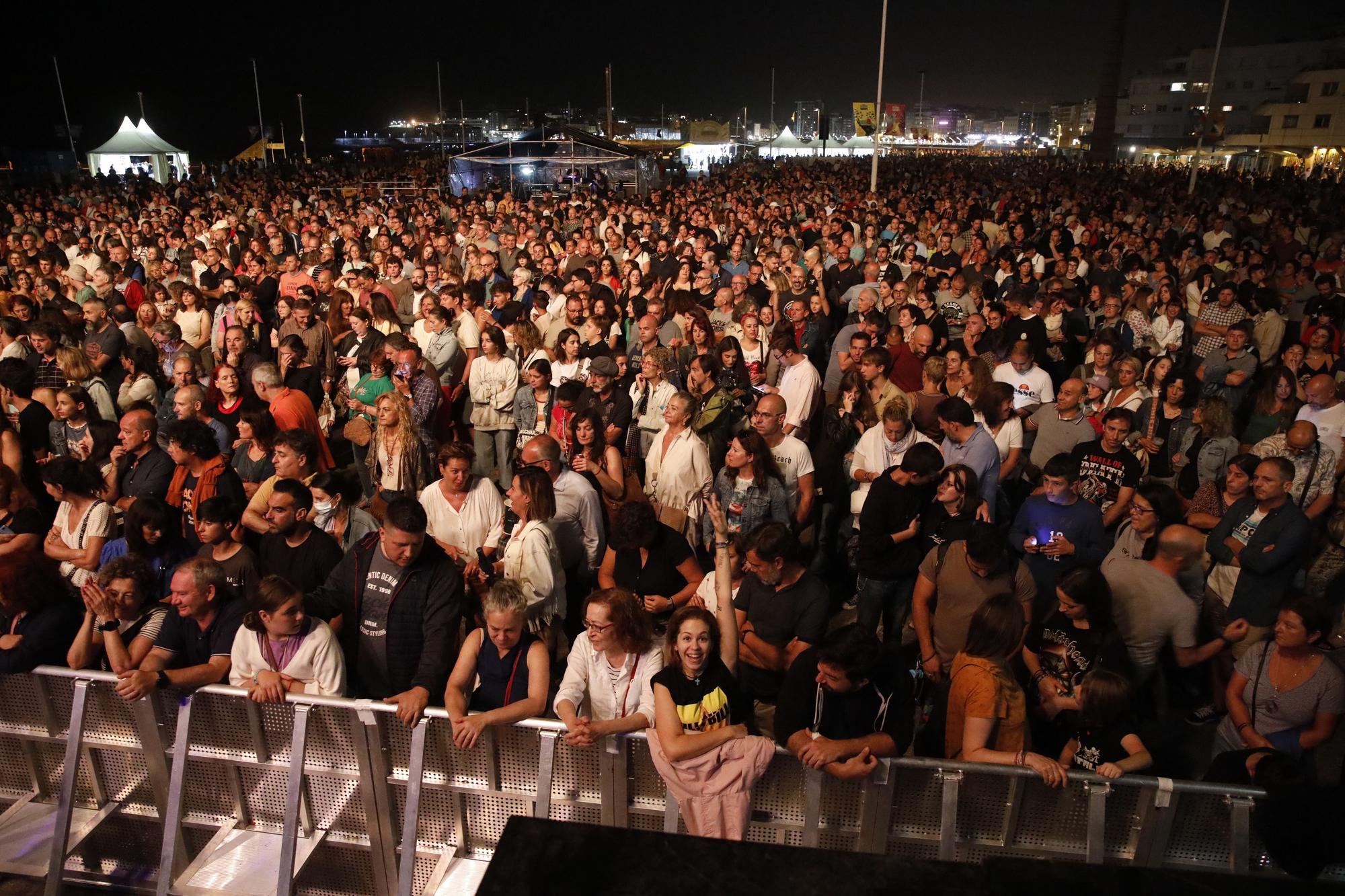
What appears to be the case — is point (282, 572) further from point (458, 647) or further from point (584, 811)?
point (584, 811)

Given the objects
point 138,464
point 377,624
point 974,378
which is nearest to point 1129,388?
point 974,378

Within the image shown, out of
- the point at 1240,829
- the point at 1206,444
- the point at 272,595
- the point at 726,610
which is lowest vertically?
the point at 1240,829

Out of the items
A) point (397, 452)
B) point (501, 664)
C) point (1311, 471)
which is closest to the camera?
point (501, 664)

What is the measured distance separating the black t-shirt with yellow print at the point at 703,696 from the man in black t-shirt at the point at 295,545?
1.83m

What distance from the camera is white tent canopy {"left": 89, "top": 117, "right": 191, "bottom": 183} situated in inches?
1088

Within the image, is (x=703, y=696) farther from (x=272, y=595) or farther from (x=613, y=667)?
(x=272, y=595)

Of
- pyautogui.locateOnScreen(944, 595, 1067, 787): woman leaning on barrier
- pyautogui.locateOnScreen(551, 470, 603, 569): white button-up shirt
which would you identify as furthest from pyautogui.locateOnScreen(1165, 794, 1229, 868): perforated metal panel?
pyautogui.locateOnScreen(551, 470, 603, 569): white button-up shirt

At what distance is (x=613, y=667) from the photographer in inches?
134

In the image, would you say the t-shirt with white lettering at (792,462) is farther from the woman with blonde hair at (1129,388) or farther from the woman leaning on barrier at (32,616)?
the woman leaning on barrier at (32,616)

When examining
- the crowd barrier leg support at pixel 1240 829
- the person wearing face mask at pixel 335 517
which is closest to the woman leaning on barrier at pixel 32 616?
the person wearing face mask at pixel 335 517

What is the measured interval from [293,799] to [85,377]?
4.81 m

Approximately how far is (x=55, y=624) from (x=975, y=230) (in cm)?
1400

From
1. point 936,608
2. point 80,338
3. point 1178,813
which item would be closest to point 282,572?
point 936,608

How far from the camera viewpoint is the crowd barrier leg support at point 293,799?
320 centimetres
